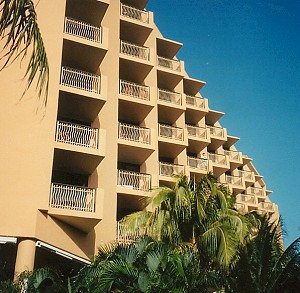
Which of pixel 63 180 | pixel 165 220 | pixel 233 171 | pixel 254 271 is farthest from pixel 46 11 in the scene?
pixel 233 171

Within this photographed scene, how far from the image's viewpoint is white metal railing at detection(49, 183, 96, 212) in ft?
58.7

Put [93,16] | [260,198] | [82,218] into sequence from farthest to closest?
[260,198], [93,16], [82,218]

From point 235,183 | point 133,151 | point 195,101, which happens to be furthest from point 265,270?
point 235,183

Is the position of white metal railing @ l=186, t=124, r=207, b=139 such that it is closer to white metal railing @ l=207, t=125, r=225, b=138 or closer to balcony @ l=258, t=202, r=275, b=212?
white metal railing @ l=207, t=125, r=225, b=138

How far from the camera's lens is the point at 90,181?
71.4ft

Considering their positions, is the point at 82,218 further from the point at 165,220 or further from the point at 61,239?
the point at 165,220

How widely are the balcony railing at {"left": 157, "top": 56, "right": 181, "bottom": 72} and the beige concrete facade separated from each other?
83 millimetres

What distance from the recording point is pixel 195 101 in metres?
34.2

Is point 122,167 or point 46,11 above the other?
point 46,11

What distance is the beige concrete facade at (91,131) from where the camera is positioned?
17.0 metres

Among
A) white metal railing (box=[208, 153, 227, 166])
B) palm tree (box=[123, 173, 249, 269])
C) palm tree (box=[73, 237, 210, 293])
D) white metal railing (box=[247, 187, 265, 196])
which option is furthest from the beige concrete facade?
white metal railing (box=[247, 187, 265, 196])

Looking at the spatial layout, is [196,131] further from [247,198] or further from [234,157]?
[247,198]

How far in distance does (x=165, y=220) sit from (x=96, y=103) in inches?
328

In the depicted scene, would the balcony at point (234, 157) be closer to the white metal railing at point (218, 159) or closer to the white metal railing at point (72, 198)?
the white metal railing at point (218, 159)
